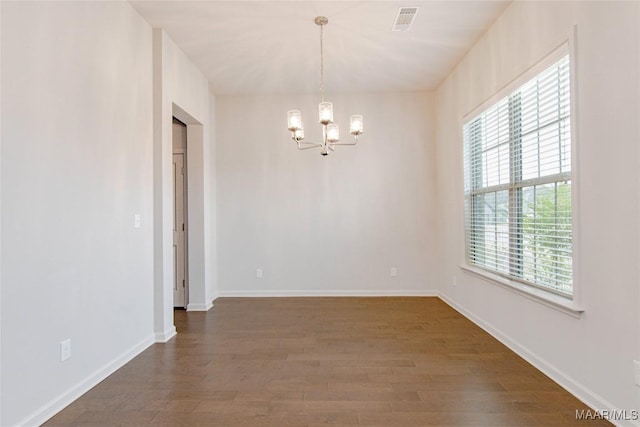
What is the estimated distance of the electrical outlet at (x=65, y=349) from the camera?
7.25ft

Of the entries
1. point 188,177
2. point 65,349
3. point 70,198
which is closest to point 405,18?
point 70,198

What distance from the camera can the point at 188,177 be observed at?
4.68 metres

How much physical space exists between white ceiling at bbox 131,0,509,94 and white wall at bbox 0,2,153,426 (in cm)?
64

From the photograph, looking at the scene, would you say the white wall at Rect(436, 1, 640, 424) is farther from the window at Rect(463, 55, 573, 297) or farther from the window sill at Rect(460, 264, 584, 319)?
the window at Rect(463, 55, 573, 297)

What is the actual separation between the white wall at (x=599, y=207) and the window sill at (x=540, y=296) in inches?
2.0

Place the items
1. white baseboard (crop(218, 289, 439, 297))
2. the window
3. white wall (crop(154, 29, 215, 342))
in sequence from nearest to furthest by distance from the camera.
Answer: the window, white wall (crop(154, 29, 215, 342)), white baseboard (crop(218, 289, 439, 297))

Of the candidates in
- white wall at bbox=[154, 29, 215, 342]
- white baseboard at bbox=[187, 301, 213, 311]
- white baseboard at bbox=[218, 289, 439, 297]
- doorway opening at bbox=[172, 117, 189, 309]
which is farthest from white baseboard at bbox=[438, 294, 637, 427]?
doorway opening at bbox=[172, 117, 189, 309]

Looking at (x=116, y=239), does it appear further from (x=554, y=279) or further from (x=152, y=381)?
(x=554, y=279)

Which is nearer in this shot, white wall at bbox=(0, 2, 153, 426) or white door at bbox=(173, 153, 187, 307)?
white wall at bbox=(0, 2, 153, 426)

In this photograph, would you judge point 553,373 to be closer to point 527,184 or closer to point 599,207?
point 599,207

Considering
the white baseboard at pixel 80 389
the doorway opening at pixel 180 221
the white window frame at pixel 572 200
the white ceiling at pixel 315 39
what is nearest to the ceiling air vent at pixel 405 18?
the white ceiling at pixel 315 39

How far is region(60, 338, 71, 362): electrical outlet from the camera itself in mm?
2211

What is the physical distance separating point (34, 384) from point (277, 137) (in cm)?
404

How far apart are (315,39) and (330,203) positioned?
2339mm
